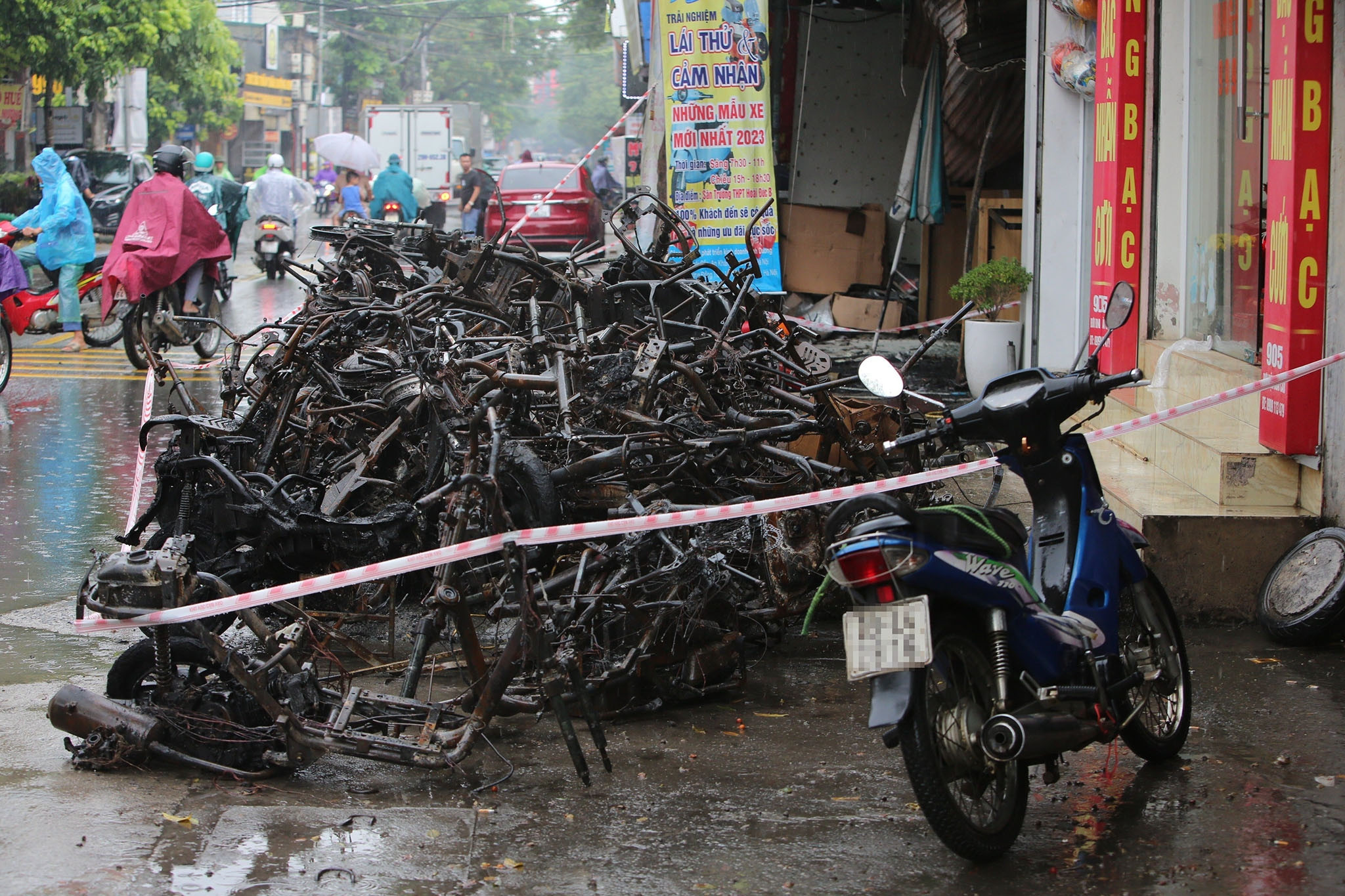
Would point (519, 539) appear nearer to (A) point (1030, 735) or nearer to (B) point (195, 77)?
(A) point (1030, 735)

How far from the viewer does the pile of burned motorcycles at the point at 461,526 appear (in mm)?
4062

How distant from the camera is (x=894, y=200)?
46.7 ft

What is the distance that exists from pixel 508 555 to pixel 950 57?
10.3 m

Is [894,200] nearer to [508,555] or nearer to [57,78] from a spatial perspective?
[508,555]

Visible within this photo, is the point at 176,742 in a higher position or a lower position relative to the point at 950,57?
lower

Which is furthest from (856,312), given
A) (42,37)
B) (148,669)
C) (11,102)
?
(11,102)

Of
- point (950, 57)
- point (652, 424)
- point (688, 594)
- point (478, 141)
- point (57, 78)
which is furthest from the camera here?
point (478, 141)

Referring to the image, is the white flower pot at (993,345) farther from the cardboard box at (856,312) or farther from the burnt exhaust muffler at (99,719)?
the burnt exhaust muffler at (99,719)

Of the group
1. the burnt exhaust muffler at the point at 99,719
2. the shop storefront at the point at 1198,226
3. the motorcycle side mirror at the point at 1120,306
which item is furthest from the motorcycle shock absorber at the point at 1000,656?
the burnt exhaust muffler at the point at 99,719

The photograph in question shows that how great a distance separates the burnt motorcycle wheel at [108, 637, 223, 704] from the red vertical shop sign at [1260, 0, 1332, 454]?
14.6 feet

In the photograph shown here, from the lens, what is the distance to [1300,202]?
5469 millimetres

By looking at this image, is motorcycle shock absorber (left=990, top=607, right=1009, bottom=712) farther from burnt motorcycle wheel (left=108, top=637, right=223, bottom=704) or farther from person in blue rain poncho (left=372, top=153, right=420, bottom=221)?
person in blue rain poncho (left=372, top=153, right=420, bottom=221)

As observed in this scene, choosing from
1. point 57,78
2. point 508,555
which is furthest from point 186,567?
point 57,78

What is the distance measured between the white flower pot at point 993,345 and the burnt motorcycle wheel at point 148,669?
24.8 feet
